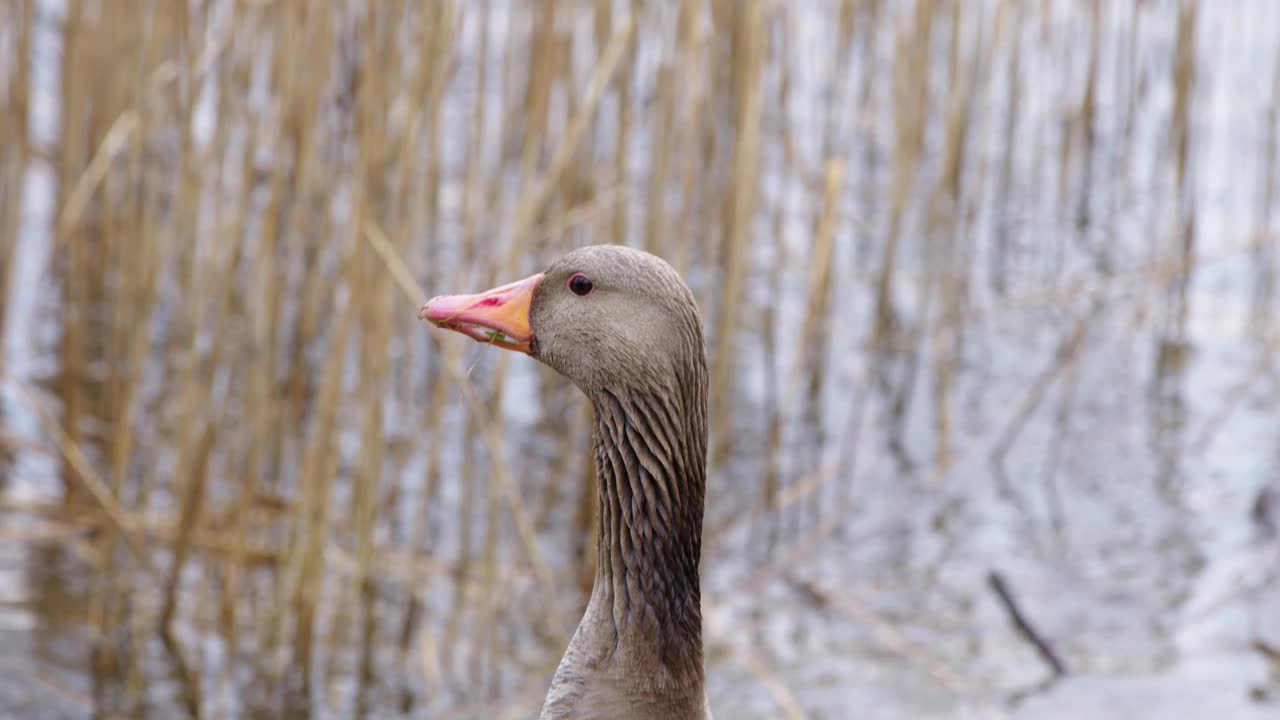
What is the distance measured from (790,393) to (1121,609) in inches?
54.1

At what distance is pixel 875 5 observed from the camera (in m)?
6.96

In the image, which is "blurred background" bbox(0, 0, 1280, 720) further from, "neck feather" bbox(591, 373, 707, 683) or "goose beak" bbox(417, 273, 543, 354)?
"neck feather" bbox(591, 373, 707, 683)

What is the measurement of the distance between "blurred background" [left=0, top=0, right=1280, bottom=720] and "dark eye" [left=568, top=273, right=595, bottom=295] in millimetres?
735

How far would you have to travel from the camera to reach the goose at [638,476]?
8.52 ft

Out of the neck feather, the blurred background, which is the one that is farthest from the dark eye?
the blurred background

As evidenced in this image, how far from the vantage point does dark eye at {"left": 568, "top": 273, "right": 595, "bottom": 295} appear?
8.82 feet

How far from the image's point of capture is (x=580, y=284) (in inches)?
106

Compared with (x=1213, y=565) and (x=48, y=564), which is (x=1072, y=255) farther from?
(x=48, y=564)

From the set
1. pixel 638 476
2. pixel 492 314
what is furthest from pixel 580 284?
pixel 638 476

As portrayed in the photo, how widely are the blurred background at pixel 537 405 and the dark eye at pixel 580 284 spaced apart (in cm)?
74

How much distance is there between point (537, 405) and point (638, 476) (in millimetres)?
4338

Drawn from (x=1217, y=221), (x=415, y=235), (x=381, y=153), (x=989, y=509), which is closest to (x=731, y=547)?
(x=989, y=509)

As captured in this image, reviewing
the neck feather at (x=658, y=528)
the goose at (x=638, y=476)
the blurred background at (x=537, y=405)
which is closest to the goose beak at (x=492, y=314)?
the goose at (x=638, y=476)

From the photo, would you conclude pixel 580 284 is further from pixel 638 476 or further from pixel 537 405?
pixel 537 405
